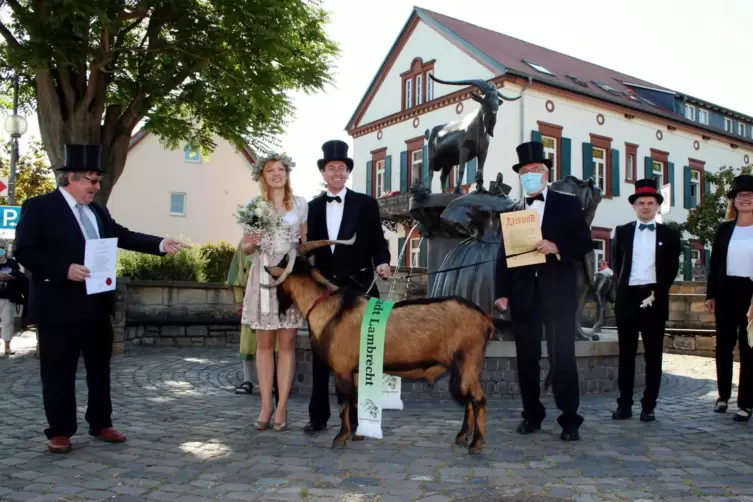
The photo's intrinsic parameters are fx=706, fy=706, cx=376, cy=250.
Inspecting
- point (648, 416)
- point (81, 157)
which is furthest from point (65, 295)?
point (648, 416)

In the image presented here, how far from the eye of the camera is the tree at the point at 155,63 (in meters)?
13.5

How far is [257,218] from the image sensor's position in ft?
17.9

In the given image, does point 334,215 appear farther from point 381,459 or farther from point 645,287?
point 645,287

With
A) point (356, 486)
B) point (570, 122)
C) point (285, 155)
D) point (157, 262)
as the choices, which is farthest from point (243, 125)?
point (570, 122)

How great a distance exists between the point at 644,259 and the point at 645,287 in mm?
273

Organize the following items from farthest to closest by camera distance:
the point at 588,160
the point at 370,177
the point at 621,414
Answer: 1. the point at 370,177
2. the point at 588,160
3. the point at 621,414

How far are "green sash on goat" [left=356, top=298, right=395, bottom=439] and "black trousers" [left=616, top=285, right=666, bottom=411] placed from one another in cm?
268

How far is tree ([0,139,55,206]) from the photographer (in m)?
29.0

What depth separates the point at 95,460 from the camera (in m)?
4.78

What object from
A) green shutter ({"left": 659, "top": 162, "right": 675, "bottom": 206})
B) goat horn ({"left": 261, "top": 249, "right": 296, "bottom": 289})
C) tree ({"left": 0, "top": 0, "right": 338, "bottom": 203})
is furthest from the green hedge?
green shutter ({"left": 659, "top": 162, "right": 675, "bottom": 206})

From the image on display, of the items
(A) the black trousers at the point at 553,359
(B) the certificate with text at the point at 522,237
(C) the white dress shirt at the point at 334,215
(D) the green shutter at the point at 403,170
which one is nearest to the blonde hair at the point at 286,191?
(C) the white dress shirt at the point at 334,215

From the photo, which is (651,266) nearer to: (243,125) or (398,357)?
(398,357)

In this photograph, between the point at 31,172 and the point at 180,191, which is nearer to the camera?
the point at 31,172

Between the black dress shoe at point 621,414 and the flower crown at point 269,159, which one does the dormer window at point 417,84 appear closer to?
the black dress shoe at point 621,414
